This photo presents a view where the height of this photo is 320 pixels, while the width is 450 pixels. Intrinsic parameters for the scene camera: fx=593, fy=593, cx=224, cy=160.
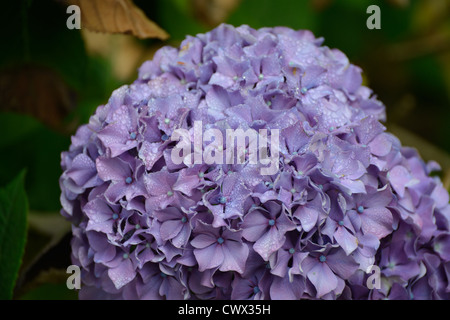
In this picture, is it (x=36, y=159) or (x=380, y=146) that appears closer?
(x=380, y=146)

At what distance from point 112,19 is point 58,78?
29 centimetres

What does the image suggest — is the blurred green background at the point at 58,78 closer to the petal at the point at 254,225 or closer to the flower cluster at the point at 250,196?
the flower cluster at the point at 250,196

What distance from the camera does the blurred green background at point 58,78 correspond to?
3.23 feet

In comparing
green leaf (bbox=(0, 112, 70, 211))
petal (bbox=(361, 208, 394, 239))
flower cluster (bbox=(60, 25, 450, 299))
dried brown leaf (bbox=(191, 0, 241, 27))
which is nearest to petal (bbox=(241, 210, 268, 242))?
flower cluster (bbox=(60, 25, 450, 299))

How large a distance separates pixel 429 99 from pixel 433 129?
11 centimetres

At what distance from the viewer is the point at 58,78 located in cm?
114

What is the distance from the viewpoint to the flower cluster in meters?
0.73

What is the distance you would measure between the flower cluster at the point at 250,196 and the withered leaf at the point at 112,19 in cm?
7

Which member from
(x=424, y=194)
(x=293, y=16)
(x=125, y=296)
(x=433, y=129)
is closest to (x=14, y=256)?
(x=125, y=296)

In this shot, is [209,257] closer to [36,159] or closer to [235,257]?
[235,257]

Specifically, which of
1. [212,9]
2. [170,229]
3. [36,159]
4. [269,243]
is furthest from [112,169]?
[212,9]

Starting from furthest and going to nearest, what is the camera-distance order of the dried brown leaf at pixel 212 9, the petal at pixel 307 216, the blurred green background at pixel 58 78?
the dried brown leaf at pixel 212 9 < the blurred green background at pixel 58 78 < the petal at pixel 307 216

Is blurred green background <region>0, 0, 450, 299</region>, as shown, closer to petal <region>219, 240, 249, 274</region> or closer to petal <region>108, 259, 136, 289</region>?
petal <region>108, 259, 136, 289</region>

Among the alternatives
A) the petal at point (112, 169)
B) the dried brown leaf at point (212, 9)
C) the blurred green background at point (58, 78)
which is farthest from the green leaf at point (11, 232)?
the dried brown leaf at point (212, 9)
